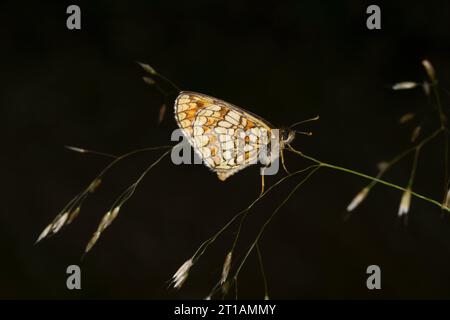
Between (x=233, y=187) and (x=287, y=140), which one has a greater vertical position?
(x=287, y=140)

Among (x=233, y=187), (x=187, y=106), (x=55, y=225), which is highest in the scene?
(x=187, y=106)

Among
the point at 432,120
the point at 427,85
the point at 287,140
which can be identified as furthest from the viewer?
the point at 432,120

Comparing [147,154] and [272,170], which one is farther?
[147,154]

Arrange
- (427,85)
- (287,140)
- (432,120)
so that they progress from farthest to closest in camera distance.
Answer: (432,120), (287,140), (427,85)

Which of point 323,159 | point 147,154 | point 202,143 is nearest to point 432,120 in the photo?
point 323,159

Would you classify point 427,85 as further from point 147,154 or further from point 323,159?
point 147,154
